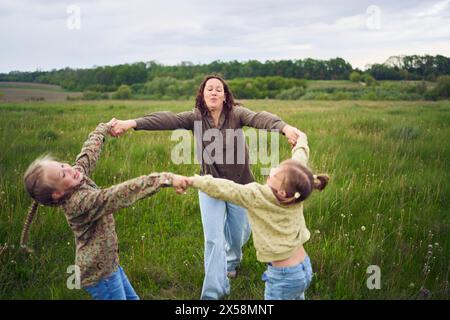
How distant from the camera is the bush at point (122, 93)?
4244cm

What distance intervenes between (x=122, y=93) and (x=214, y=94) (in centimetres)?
4256

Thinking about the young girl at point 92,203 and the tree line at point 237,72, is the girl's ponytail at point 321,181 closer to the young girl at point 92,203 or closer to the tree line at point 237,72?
the young girl at point 92,203

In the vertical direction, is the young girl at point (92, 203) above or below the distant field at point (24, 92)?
below

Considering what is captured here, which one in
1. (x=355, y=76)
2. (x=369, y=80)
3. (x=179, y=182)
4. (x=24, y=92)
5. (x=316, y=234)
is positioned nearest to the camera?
(x=179, y=182)

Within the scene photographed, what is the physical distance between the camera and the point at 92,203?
2.37m

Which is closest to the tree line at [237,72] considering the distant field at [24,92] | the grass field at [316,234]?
the distant field at [24,92]

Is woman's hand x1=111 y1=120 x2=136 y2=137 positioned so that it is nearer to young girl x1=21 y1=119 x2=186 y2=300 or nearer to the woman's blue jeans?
young girl x1=21 y1=119 x2=186 y2=300

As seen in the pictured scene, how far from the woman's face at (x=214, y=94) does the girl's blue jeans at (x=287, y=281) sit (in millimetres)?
1548

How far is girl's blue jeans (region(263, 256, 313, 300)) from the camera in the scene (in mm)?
2469

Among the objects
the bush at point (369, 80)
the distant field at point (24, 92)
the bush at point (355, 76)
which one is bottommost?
the distant field at point (24, 92)

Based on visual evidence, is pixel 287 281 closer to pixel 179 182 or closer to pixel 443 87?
pixel 179 182

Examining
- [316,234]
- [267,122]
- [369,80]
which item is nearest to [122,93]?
[369,80]

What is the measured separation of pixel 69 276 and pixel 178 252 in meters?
1.07

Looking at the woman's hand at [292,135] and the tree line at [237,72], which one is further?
the tree line at [237,72]
